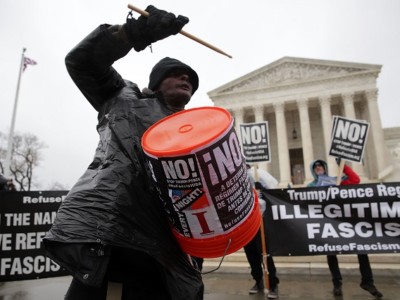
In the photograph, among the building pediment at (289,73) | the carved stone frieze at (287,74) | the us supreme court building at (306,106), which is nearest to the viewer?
the us supreme court building at (306,106)

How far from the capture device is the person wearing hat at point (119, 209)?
1.37 m

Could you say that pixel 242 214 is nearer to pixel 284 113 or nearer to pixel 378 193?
pixel 378 193

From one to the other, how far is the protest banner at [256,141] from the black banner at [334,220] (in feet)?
4.88

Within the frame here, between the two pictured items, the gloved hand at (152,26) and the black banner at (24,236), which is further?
the black banner at (24,236)

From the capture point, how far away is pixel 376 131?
36.8 m

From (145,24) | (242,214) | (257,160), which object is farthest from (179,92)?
(257,160)

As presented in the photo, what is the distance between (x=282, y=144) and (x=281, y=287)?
114 ft

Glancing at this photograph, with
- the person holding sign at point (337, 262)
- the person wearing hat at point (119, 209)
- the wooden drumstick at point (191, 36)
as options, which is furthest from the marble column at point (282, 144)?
the person wearing hat at point (119, 209)

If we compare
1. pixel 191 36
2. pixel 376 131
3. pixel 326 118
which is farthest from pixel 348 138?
pixel 376 131

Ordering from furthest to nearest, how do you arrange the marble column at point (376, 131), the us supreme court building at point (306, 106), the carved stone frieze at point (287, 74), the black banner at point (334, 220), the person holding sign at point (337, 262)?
the carved stone frieze at point (287, 74)
the us supreme court building at point (306, 106)
the marble column at point (376, 131)
the black banner at point (334, 220)
the person holding sign at point (337, 262)

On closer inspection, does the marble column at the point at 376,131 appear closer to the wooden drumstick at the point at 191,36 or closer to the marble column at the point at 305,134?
the marble column at the point at 305,134

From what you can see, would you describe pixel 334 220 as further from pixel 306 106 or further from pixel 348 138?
pixel 306 106

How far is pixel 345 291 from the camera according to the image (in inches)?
198

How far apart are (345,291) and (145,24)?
→ 196 inches
